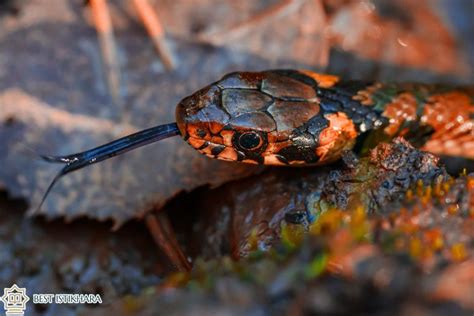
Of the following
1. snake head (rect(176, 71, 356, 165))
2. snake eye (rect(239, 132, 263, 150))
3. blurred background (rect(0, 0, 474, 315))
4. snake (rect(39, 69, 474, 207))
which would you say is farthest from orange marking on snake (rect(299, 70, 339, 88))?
snake eye (rect(239, 132, 263, 150))

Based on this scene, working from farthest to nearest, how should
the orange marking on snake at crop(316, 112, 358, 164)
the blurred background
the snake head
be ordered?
the blurred background < the orange marking on snake at crop(316, 112, 358, 164) < the snake head

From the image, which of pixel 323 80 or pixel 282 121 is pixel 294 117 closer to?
pixel 282 121

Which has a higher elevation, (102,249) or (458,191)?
(458,191)

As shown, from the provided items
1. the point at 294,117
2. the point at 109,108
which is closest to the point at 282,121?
the point at 294,117

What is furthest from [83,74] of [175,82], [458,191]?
[458,191]

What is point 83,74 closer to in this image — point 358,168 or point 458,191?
point 358,168

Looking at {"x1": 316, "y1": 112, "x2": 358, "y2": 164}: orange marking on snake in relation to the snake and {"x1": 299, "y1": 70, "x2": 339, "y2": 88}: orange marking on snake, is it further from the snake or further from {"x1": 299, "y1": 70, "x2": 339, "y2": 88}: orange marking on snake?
{"x1": 299, "y1": 70, "x2": 339, "y2": 88}: orange marking on snake

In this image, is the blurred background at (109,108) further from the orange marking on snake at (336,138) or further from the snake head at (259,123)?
the orange marking on snake at (336,138)

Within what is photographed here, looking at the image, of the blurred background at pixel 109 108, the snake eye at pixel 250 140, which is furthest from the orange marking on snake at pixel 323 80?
the snake eye at pixel 250 140
